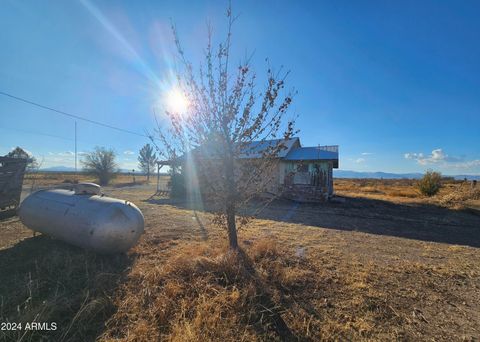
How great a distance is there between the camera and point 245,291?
3791 mm

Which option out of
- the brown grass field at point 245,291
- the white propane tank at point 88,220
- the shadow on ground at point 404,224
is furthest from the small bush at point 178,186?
the white propane tank at point 88,220

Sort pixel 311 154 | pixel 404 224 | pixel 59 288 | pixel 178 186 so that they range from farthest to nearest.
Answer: pixel 178 186 < pixel 311 154 < pixel 404 224 < pixel 59 288

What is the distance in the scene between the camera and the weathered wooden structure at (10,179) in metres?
10.5

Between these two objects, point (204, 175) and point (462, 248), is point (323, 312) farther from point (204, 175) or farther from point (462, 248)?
point (462, 248)

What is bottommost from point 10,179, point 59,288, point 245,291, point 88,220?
point 59,288

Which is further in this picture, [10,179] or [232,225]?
[10,179]

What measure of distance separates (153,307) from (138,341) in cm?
62

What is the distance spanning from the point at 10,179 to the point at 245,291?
41.0 ft

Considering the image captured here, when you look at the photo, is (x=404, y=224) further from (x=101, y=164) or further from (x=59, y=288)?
(x=101, y=164)

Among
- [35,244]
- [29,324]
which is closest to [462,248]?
[29,324]

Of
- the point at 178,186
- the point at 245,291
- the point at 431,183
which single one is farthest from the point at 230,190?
the point at 431,183

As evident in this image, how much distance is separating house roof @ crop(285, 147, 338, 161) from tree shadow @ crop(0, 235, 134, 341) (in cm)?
A: 1463

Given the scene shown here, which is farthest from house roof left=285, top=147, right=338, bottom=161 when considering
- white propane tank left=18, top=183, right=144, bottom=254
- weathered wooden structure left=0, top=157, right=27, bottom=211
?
weathered wooden structure left=0, top=157, right=27, bottom=211

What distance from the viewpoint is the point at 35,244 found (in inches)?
251
